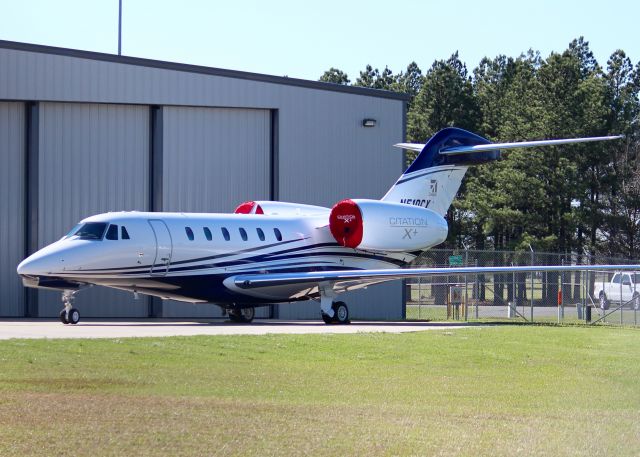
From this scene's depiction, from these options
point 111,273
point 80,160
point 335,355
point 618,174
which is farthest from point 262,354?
point 618,174

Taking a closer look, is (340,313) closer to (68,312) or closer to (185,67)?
(68,312)

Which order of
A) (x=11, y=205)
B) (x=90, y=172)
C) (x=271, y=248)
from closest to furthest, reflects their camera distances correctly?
(x=271, y=248)
(x=11, y=205)
(x=90, y=172)

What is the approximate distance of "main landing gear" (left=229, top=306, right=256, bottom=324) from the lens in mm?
30469

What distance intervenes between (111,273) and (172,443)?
17.0 metres

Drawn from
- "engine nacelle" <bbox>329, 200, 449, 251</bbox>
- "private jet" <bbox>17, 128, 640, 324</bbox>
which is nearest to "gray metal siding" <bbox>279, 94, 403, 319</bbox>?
"private jet" <bbox>17, 128, 640, 324</bbox>

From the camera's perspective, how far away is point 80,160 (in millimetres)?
34156

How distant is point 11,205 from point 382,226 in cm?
1142

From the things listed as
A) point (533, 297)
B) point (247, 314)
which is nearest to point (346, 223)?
point (247, 314)

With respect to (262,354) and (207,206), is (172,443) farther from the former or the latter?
(207,206)

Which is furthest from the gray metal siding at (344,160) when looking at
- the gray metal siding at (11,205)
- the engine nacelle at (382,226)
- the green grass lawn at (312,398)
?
the green grass lawn at (312,398)

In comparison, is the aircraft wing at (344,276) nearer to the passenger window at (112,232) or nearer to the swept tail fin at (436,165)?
the passenger window at (112,232)

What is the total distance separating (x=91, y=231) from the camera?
26.5 metres

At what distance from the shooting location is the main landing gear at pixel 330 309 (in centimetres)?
2962

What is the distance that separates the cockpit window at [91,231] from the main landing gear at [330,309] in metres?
6.22
